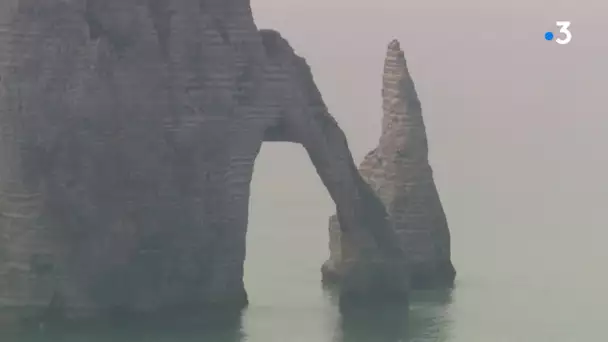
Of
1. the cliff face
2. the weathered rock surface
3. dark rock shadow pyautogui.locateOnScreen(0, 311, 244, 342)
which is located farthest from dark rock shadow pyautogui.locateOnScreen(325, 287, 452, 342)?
the cliff face

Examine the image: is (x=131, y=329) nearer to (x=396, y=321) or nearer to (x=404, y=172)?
(x=396, y=321)

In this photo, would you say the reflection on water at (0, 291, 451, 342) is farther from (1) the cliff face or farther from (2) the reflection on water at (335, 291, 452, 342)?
(1) the cliff face

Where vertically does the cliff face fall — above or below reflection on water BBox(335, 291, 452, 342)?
above

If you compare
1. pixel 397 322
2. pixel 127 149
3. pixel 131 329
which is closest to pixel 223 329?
pixel 131 329

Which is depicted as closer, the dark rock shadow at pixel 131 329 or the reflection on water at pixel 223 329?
the dark rock shadow at pixel 131 329

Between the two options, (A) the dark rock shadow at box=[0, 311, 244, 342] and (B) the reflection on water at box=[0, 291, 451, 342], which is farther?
(B) the reflection on water at box=[0, 291, 451, 342]

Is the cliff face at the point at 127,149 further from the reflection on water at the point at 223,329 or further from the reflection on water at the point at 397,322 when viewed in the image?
the reflection on water at the point at 397,322

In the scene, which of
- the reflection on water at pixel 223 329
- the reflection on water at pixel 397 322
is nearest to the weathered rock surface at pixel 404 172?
the reflection on water at pixel 397 322
